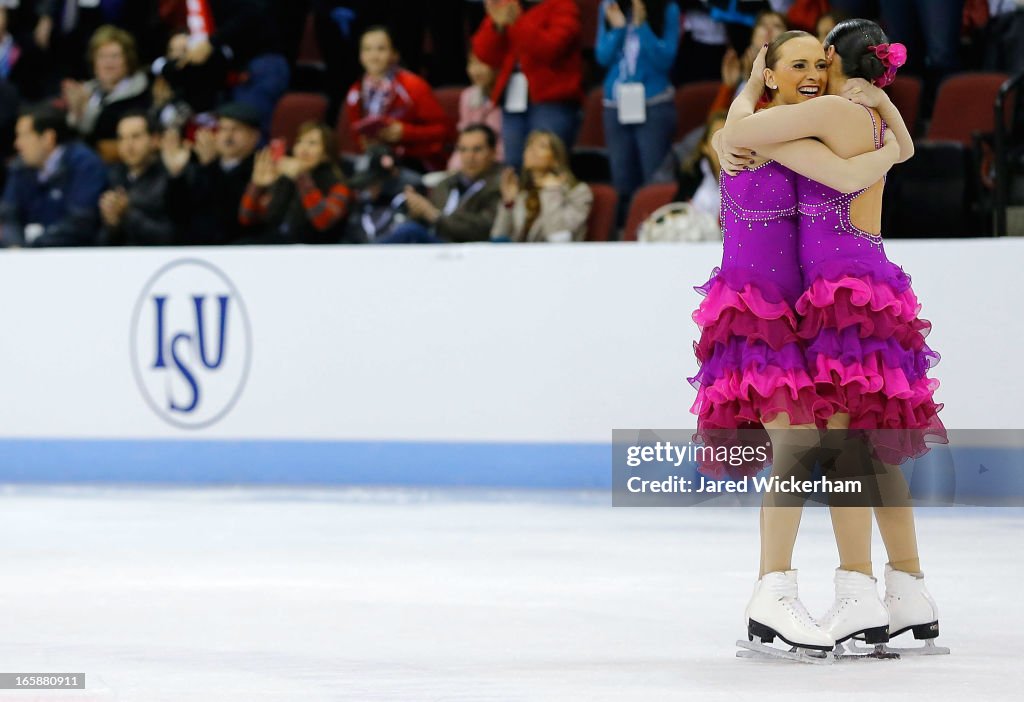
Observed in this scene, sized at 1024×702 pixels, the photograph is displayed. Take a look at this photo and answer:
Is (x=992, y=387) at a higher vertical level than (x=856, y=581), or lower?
higher

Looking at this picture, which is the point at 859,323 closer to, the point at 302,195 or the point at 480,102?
the point at 302,195

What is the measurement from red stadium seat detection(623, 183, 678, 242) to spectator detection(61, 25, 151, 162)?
9.92 ft

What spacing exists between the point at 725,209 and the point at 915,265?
117 inches

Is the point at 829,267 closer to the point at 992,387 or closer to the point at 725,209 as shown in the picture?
the point at 725,209

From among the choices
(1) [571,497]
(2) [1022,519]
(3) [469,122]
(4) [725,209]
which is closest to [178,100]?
(3) [469,122]

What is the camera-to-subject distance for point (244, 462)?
734 centimetres

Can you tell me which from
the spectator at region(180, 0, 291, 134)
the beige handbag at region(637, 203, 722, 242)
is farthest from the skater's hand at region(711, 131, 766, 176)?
the spectator at region(180, 0, 291, 134)

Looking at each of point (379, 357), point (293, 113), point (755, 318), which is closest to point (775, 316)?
point (755, 318)

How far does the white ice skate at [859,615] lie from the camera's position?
11.5ft

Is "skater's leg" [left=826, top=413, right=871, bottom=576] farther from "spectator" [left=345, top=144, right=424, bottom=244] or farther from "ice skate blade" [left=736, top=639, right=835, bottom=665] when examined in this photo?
"spectator" [left=345, top=144, right=424, bottom=244]

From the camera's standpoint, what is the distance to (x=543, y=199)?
7.44 meters

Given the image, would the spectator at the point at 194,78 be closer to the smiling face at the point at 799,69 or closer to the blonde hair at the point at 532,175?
the blonde hair at the point at 532,175

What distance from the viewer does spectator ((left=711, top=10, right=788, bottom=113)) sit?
7180mm

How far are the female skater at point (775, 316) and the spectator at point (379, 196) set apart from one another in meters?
4.30
